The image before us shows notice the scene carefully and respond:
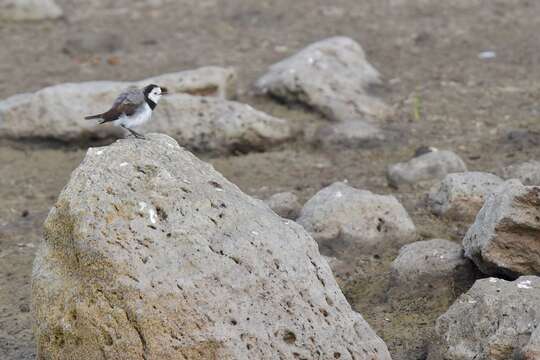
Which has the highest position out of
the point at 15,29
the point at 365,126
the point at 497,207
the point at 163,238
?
the point at 163,238

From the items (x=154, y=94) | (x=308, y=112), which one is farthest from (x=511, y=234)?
(x=308, y=112)

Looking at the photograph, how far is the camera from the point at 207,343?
536 centimetres

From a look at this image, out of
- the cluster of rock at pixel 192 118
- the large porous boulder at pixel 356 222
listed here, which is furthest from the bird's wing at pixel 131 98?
the cluster of rock at pixel 192 118

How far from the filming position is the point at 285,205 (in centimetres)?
862

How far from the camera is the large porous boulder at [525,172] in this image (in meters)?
8.66

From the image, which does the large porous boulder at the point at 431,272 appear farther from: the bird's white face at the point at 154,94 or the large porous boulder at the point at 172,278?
the bird's white face at the point at 154,94

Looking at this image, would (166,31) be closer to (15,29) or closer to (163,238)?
(15,29)

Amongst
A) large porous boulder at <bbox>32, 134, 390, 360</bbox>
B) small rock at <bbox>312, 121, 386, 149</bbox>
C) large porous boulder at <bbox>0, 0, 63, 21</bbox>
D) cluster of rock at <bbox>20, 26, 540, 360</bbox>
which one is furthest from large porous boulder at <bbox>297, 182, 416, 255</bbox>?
large porous boulder at <bbox>0, 0, 63, 21</bbox>

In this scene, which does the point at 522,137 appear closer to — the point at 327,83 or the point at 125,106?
the point at 327,83

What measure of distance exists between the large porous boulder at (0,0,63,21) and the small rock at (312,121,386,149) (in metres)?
5.81

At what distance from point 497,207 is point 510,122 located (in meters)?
4.27

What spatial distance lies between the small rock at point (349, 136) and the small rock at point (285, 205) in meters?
1.89

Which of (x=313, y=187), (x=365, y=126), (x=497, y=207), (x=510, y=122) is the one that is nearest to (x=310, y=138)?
(x=365, y=126)

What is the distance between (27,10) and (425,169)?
7.60 metres
